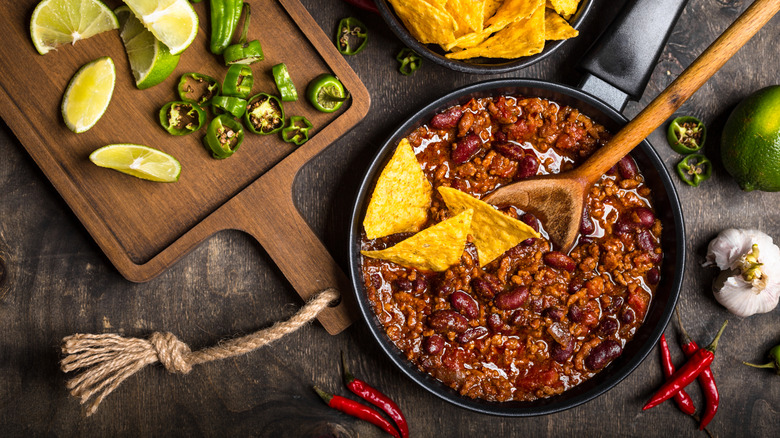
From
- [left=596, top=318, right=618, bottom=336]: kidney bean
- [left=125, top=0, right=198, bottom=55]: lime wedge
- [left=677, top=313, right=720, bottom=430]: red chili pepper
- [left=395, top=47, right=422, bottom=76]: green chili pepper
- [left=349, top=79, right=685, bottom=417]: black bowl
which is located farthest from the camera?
[left=677, top=313, right=720, bottom=430]: red chili pepper

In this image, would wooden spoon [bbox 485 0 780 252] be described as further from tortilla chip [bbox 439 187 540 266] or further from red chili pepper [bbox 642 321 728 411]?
red chili pepper [bbox 642 321 728 411]

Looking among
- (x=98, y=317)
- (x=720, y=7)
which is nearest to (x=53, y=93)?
(x=98, y=317)

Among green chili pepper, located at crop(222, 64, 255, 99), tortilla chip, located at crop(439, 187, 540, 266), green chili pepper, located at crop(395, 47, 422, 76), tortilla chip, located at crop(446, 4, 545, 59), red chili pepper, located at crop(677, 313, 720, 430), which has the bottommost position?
red chili pepper, located at crop(677, 313, 720, 430)

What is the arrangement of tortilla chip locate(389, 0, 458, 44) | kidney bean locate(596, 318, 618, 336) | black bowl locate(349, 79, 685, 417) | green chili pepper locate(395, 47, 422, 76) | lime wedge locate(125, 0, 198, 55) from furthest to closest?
1. green chili pepper locate(395, 47, 422, 76)
2. kidney bean locate(596, 318, 618, 336)
3. black bowl locate(349, 79, 685, 417)
4. lime wedge locate(125, 0, 198, 55)
5. tortilla chip locate(389, 0, 458, 44)

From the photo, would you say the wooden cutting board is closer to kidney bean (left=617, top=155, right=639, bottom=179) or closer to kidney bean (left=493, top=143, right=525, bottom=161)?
kidney bean (left=493, top=143, right=525, bottom=161)

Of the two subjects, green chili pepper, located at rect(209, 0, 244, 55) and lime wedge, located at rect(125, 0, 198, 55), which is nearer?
lime wedge, located at rect(125, 0, 198, 55)

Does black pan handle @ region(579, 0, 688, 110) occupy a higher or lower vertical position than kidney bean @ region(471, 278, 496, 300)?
higher

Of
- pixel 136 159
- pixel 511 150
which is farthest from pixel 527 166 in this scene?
pixel 136 159

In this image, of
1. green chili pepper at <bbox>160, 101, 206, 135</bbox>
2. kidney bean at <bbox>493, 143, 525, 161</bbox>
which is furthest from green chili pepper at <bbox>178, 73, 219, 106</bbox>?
kidney bean at <bbox>493, 143, 525, 161</bbox>
